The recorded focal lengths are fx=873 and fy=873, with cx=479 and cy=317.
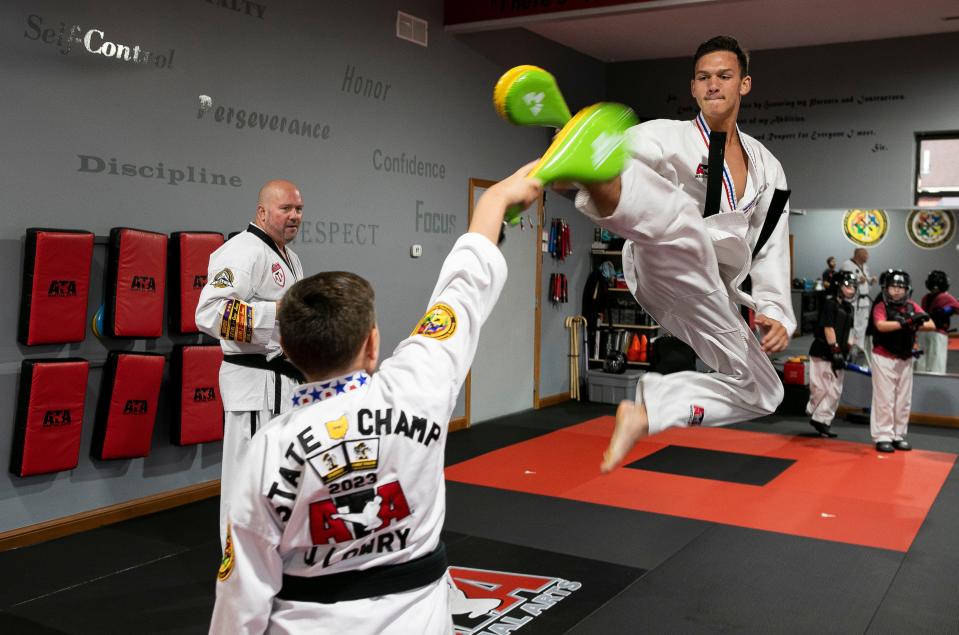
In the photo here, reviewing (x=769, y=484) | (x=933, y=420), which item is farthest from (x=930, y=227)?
(x=769, y=484)

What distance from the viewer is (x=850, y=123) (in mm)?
8594

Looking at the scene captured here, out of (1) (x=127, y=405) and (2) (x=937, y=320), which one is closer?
(1) (x=127, y=405)

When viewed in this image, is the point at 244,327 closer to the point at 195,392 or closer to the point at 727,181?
the point at 195,392

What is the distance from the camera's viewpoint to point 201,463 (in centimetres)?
538

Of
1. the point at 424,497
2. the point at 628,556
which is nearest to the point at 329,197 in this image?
the point at 628,556

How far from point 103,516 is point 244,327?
187 centimetres

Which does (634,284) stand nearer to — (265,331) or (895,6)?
(265,331)

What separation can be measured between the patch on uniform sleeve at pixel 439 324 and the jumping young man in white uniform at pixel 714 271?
0.91 meters

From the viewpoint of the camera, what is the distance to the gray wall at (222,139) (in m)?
4.40

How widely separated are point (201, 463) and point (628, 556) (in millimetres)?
2671

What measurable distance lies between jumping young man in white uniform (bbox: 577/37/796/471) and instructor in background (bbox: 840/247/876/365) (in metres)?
6.09

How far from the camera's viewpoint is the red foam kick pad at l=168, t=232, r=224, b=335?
16.1 ft

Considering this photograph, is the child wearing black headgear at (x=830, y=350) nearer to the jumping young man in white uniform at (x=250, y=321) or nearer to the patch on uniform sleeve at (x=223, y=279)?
the jumping young man in white uniform at (x=250, y=321)

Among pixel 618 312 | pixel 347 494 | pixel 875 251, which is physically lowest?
pixel 618 312
